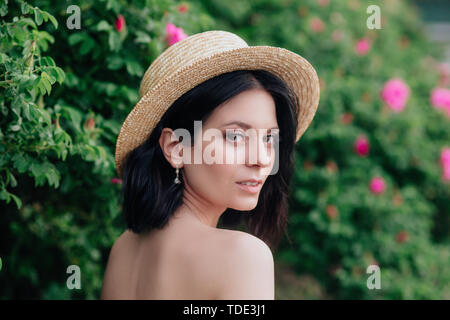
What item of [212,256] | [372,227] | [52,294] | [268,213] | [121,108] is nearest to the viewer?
[212,256]

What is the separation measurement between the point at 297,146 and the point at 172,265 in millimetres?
2647

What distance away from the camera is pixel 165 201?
168 cm

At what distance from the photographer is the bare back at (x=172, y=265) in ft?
4.71

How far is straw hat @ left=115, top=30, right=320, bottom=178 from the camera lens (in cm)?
164

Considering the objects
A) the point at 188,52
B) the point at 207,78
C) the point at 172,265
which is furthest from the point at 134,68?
the point at 172,265

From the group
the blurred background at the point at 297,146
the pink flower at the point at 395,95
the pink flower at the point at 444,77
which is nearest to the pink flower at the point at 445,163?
the blurred background at the point at 297,146

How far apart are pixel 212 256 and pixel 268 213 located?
2.37 ft

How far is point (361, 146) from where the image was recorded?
3891mm

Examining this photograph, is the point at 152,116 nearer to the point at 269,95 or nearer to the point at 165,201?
the point at 165,201

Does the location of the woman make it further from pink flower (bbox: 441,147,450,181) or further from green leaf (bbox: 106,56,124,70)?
pink flower (bbox: 441,147,450,181)

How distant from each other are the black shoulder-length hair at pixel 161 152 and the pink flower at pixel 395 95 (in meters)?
2.25

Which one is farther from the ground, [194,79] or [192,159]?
[194,79]

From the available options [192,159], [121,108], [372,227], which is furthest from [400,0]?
[192,159]

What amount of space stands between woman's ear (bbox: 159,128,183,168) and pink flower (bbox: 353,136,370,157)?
8.16 ft
